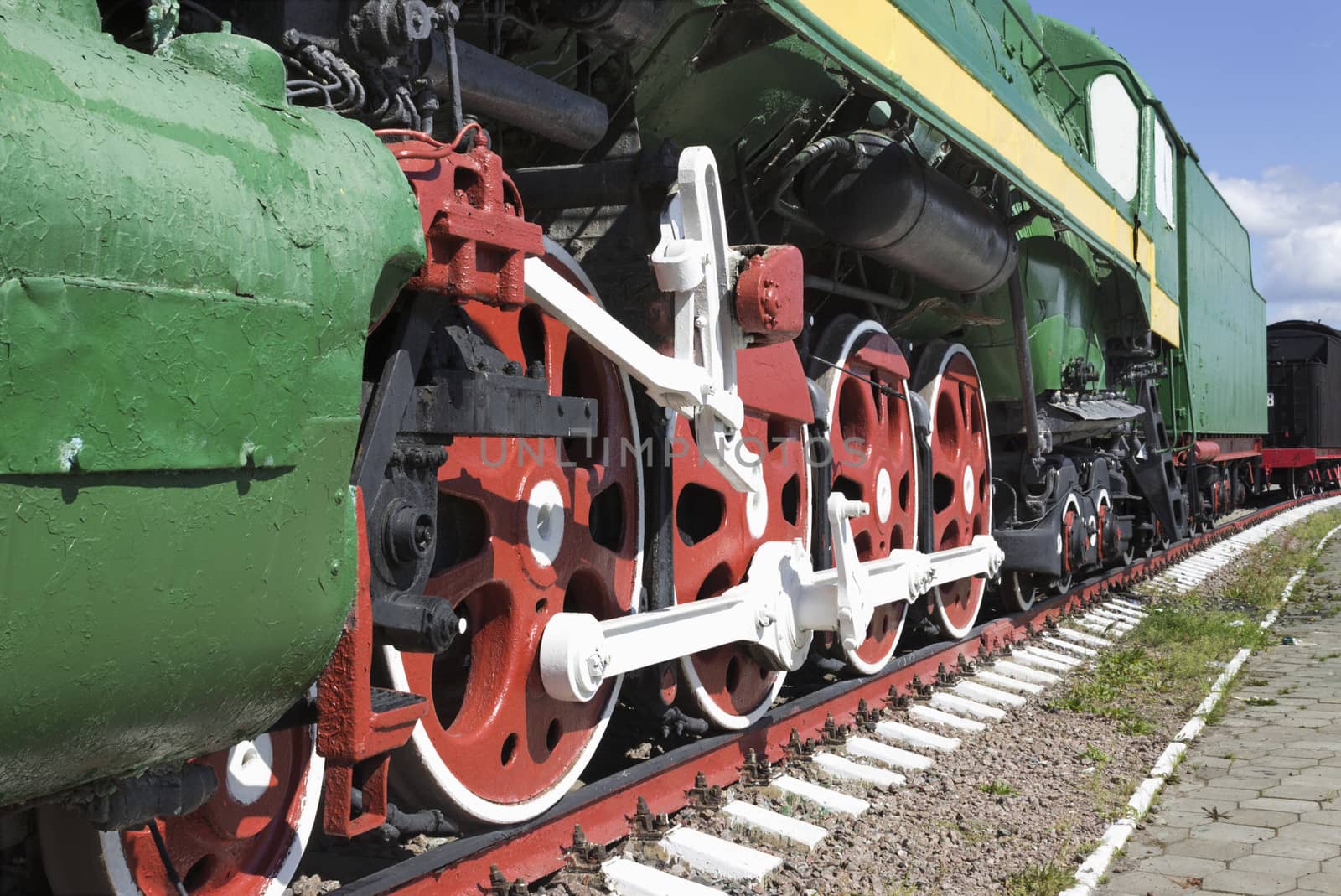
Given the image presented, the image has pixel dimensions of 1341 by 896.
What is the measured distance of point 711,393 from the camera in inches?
112

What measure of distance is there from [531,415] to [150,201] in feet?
3.54

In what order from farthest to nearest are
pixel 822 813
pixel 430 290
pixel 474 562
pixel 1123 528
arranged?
pixel 1123 528 < pixel 822 813 < pixel 474 562 < pixel 430 290

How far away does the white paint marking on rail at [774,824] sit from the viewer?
3143 mm

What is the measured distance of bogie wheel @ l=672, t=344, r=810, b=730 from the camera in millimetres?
3451

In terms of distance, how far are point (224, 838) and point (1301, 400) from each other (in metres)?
23.9

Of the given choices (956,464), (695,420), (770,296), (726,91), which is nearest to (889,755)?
(695,420)

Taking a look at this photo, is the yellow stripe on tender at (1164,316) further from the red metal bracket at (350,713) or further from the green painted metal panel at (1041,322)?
the red metal bracket at (350,713)

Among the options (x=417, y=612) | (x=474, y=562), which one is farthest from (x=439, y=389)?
(x=474, y=562)

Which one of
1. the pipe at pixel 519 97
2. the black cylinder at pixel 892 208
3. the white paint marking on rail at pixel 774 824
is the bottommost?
the white paint marking on rail at pixel 774 824

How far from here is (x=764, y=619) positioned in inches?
139

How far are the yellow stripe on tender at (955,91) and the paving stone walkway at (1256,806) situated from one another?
2.31m

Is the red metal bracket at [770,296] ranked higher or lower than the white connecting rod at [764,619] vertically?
higher

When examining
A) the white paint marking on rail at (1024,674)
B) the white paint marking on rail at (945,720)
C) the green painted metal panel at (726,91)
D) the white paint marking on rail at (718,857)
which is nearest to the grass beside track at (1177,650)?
the white paint marking on rail at (1024,674)

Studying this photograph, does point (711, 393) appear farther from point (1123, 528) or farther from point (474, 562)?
point (1123, 528)
